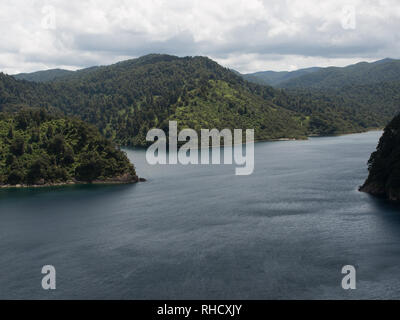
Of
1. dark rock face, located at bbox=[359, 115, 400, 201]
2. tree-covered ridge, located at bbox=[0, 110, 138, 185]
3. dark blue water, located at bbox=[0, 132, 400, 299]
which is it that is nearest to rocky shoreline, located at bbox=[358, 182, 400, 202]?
dark rock face, located at bbox=[359, 115, 400, 201]

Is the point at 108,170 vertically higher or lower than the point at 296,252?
higher

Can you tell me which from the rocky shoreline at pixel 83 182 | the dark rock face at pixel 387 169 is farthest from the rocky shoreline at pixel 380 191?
the rocky shoreline at pixel 83 182

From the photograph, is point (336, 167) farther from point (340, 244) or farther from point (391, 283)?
point (391, 283)

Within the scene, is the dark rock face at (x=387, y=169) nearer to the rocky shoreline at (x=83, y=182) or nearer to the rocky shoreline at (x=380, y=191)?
the rocky shoreline at (x=380, y=191)
